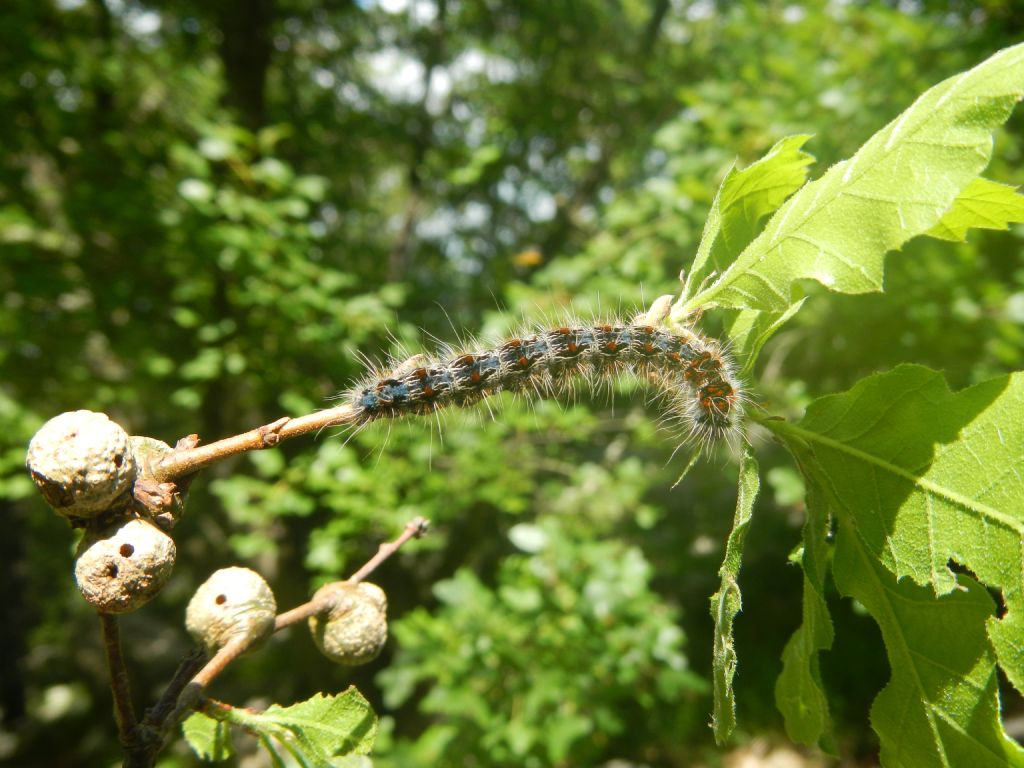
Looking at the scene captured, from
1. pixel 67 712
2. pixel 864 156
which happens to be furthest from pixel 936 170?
pixel 67 712

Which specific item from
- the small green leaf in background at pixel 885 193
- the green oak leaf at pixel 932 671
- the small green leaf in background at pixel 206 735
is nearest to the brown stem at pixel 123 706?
the small green leaf in background at pixel 206 735

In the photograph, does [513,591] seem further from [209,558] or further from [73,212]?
[209,558]

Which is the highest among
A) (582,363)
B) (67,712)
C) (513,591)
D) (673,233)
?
(582,363)

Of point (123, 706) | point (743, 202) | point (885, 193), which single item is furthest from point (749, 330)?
point (123, 706)

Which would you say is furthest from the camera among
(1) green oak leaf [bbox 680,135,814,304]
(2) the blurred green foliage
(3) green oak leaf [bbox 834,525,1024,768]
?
(2) the blurred green foliage

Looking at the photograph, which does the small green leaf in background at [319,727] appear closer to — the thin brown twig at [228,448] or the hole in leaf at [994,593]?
the thin brown twig at [228,448]

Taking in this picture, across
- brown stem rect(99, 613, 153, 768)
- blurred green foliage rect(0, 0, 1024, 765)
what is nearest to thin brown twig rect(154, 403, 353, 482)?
brown stem rect(99, 613, 153, 768)

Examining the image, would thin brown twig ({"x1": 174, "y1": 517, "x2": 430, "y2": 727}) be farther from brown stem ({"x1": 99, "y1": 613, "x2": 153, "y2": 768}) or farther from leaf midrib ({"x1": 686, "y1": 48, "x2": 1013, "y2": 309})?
leaf midrib ({"x1": 686, "y1": 48, "x2": 1013, "y2": 309})

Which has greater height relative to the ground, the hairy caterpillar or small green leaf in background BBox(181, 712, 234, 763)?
the hairy caterpillar
